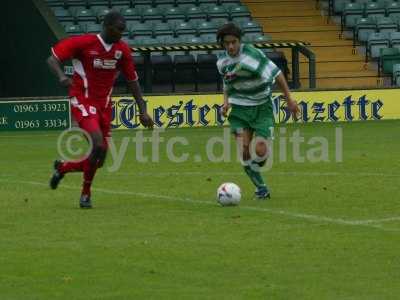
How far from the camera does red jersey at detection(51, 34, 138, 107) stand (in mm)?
14352

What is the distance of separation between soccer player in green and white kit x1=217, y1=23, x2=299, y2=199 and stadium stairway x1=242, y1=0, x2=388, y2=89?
67.3 ft

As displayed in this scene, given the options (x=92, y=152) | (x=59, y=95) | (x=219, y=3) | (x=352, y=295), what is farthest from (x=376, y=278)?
(x=219, y=3)

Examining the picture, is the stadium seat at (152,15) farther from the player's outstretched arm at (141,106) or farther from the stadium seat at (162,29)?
the player's outstretched arm at (141,106)

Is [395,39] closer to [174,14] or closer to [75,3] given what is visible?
[174,14]

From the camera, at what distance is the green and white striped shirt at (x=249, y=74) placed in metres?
15.2

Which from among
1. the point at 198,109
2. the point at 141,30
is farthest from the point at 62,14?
the point at 198,109

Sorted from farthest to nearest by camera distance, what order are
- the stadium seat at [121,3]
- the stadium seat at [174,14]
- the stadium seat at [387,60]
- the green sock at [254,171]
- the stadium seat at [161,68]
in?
the stadium seat at [121,3] → the stadium seat at [174,14] → the stadium seat at [387,60] → the stadium seat at [161,68] → the green sock at [254,171]

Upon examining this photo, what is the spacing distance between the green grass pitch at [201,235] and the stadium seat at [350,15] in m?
19.1

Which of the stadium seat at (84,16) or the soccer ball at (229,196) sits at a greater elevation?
the stadium seat at (84,16)

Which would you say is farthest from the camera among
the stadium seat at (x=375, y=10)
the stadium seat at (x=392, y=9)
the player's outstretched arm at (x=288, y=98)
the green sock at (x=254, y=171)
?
the stadium seat at (x=392, y=9)

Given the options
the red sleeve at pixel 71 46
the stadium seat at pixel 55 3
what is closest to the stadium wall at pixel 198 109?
the stadium seat at pixel 55 3

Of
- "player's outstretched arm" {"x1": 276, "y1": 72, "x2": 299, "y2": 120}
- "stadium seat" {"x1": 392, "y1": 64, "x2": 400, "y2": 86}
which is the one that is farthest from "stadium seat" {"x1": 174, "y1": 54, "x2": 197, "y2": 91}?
"player's outstretched arm" {"x1": 276, "y1": 72, "x2": 299, "y2": 120}

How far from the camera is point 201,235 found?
39.9 feet

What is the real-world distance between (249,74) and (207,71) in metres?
19.2
